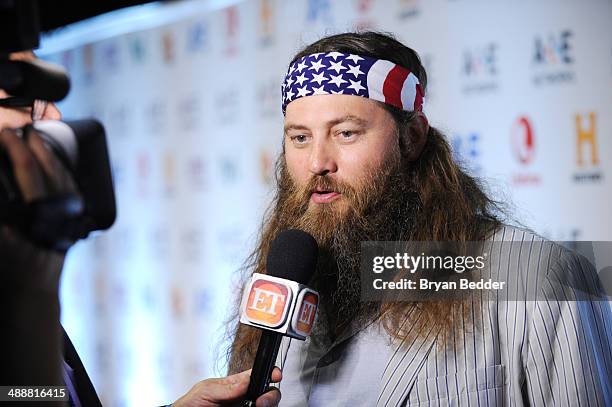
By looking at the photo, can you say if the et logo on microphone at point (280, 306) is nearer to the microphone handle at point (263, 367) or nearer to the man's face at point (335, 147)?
the microphone handle at point (263, 367)

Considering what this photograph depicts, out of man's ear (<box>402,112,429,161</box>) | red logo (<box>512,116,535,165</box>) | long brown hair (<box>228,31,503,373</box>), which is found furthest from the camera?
red logo (<box>512,116,535,165</box>)

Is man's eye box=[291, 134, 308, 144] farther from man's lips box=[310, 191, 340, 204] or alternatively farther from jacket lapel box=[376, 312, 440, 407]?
jacket lapel box=[376, 312, 440, 407]

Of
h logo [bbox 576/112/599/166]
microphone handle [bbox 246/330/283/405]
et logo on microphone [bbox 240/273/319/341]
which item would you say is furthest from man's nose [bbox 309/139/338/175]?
h logo [bbox 576/112/599/166]

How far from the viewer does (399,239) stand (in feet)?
4.77

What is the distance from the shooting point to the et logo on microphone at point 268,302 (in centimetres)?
109

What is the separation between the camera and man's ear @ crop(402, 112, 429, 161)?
151 cm

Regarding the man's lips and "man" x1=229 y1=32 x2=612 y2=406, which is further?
the man's lips

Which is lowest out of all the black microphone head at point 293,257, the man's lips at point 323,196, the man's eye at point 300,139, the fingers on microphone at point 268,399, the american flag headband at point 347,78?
the fingers on microphone at point 268,399

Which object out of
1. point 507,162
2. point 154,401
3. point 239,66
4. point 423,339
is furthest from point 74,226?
point 154,401

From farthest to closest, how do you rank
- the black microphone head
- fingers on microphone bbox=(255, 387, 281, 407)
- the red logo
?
the red logo
the black microphone head
fingers on microphone bbox=(255, 387, 281, 407)

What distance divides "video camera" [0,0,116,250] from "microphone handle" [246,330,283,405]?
0.33 meters

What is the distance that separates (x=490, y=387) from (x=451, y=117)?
1.43m

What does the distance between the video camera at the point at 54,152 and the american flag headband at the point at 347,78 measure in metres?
0.58

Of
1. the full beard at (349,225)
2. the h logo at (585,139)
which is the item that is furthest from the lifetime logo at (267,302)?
the h logo at (585,139)
